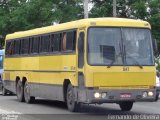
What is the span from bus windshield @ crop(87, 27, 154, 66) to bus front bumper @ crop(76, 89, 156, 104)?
2.77ft

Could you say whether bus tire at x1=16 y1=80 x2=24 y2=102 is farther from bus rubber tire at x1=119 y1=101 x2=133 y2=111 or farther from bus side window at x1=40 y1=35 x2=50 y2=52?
bus rubber tire at x1=119 y1=101 x2=133 y2=111

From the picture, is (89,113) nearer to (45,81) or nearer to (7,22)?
(45,81)

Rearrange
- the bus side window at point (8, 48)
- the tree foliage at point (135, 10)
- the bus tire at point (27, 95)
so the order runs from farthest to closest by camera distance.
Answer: the tree foliage at point (135, 10)
the bus side window at point (8, 48)
the bus tire at point (27, 95)

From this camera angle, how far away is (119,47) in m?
18.3

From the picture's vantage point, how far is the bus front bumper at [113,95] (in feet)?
58.2

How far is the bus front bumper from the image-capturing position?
58.2 feet

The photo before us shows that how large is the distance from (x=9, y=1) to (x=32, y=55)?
24.0 m

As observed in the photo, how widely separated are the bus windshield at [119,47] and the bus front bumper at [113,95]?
2.77ft

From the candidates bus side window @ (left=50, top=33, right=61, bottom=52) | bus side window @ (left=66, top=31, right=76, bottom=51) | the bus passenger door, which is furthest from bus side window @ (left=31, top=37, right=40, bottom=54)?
the bus passenger door

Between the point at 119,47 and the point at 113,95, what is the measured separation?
1.52m

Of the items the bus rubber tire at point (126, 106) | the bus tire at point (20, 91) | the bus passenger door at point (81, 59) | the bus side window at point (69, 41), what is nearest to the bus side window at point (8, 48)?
the bus tire at point (20, 91)

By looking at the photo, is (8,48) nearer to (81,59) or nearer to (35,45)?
(35,45)

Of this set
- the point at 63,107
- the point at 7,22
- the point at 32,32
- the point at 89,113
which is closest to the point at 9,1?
the point at 7,22

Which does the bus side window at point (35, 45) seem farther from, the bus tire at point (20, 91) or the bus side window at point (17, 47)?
the bus side window at point (17, 47)
